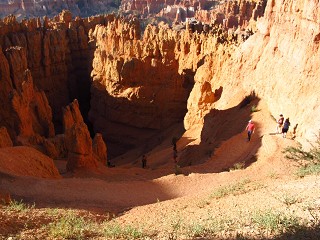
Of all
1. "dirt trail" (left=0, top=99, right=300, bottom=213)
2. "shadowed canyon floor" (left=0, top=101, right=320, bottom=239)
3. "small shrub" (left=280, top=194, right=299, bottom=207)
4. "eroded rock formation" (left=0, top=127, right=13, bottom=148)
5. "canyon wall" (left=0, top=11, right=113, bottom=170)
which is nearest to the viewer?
"small shrub" (left=280, top=194, right=299, bottom=207)

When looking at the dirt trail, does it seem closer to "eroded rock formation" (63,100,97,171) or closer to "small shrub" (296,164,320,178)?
"eroded rock formation" (63,100,97,171)

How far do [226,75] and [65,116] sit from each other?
28.2 ft

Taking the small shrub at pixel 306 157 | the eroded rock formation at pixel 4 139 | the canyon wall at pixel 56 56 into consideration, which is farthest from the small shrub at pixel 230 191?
the canyon wall at pixel 56 56

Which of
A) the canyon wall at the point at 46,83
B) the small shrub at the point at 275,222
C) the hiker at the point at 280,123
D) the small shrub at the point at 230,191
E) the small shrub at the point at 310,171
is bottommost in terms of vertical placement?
the canyon wall at the point at 46,83

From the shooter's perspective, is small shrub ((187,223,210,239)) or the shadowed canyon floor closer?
small shrub ((187,223,210,239))

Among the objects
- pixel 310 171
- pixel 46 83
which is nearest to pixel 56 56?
pixel 46 83

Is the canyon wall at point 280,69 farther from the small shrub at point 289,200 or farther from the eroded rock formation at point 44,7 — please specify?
the eroded rock formation at point 44,7

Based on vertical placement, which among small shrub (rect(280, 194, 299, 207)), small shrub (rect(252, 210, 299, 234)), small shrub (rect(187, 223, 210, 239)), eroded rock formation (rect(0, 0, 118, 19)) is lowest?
eroded rock formation (rect(0, 0, 118, 19))

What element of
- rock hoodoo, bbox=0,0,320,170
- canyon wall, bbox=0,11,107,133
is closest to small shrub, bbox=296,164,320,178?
rock hoodoo, bbox=0,0,320,170

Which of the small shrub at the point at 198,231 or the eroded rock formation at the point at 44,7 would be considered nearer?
the small shrub at the point at 198,231

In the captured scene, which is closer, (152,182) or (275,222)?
(275,222)

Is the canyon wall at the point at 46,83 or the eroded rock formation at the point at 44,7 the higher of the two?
the canyon wall at the point at 46,83

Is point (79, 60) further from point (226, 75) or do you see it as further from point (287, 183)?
point (287, 183)

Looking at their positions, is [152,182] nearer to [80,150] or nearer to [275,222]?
[80,150]
